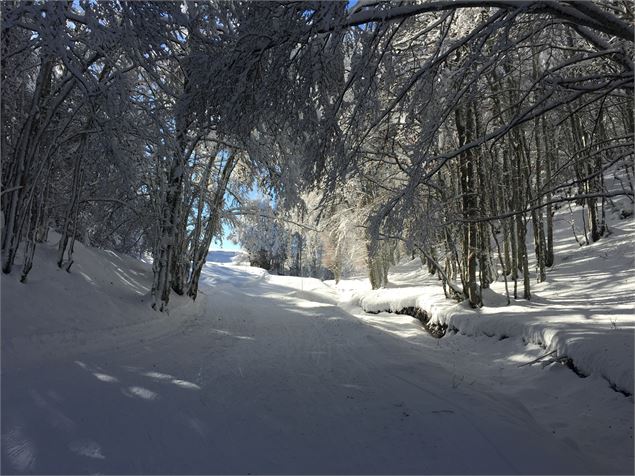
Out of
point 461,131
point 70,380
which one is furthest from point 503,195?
point 70,380

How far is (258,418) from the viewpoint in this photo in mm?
3799

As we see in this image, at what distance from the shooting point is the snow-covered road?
301cm

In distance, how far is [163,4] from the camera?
5043 millimetres

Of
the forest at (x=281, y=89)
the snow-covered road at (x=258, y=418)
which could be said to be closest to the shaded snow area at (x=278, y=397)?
the snow-covered road at (x=258, y=418)

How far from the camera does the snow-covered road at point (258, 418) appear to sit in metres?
3.01

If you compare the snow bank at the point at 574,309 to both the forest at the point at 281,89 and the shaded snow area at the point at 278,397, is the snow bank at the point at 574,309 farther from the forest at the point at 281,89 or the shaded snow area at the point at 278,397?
the forest at the point at 281,89

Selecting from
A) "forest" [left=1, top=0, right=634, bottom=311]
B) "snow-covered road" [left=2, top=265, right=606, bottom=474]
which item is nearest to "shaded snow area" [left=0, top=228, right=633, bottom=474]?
"snow-covered road" [left=2, top=265, right=606, bottom=474]

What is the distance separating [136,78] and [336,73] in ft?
18.8

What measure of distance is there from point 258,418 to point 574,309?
309 inches

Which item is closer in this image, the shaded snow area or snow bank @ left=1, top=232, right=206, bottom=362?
the shaded snow area

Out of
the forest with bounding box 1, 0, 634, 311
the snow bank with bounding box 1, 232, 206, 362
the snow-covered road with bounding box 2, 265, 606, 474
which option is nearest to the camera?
the snow-covered road with bounding box 2, 265, 606, 474

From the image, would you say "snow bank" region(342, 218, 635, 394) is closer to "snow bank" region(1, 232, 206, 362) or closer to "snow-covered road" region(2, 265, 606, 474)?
"snow-covered road" region(2, 265, 606, 474)

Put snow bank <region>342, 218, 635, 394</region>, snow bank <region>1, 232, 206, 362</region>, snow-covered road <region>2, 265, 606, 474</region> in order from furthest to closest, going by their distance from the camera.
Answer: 1. snow bank <region>342, 218, 635, 394</region>
2. snow bank <region>1, 232, 206, 362</region>
3. snow-covered road <region>2, 265, 606, 474</region>

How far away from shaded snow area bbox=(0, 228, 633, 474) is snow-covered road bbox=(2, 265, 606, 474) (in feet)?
0.06
